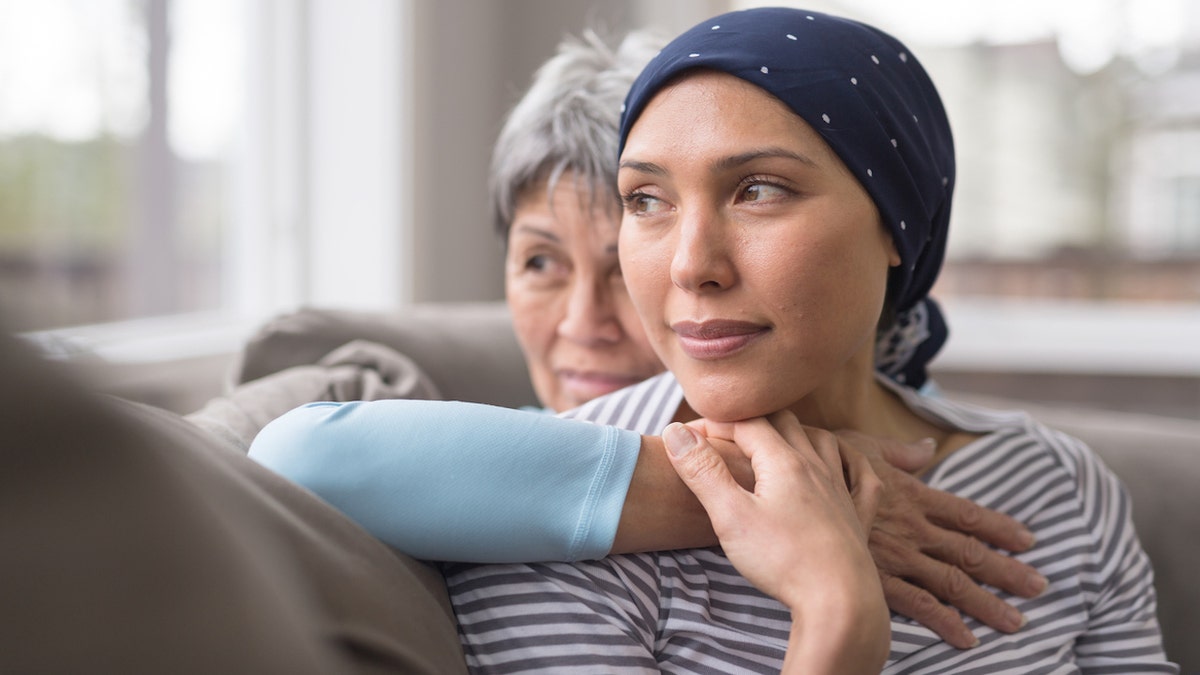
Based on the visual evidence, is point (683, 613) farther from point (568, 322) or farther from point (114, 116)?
point (114, 116)

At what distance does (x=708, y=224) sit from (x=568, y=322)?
47 centimetres

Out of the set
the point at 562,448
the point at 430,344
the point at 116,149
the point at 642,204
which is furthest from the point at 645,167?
the point at 116,149

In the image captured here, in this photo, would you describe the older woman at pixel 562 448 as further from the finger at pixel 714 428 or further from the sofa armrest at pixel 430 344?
the sofa armrest at pixel 430 344

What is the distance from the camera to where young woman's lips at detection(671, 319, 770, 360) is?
34.6 inches

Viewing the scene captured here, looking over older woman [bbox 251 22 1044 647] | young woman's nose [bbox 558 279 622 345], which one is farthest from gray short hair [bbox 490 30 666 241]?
young woman's nose [bbox 558 279 622 345]

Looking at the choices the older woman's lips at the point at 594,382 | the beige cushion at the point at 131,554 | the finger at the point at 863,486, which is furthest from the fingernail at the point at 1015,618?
Answer: the beige cushion at the point at 131,554

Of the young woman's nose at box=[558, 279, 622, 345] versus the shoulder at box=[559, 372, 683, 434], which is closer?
the shoulder at box=[559, 372, 683, 434]

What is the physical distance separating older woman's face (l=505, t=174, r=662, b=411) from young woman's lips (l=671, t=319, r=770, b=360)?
1.23 ft

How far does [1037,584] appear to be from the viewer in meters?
1.03

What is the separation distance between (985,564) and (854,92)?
472mm

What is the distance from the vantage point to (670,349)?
3.05ft

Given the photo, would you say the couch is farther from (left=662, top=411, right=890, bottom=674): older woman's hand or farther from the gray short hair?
(left=662, top=411, right=890, bottom=674): older woman's hand

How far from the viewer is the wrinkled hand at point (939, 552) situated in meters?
0.94

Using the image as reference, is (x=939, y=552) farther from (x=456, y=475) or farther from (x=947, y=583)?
(x=456, y=475)
